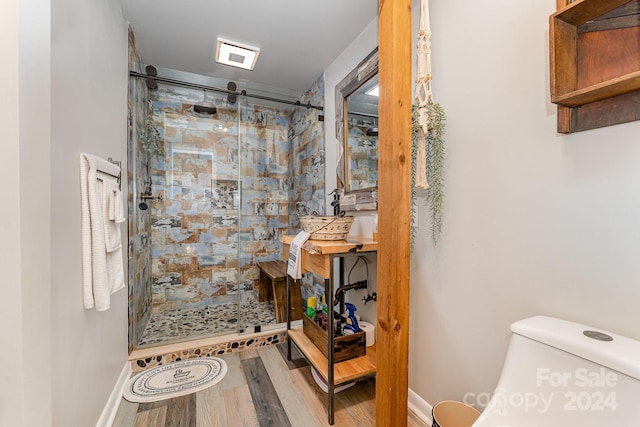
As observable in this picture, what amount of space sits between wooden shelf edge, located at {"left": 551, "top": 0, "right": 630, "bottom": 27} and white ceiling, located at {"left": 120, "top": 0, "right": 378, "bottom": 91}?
1251mm

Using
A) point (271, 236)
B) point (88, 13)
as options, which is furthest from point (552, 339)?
point (271, 236)

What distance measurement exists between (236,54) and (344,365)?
255 centimetres

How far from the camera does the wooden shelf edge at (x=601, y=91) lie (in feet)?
2.20

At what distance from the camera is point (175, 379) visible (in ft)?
6.00

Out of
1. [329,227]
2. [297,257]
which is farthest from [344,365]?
[329,227]

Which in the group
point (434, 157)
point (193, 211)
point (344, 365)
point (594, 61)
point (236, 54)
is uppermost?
point (236, 54)

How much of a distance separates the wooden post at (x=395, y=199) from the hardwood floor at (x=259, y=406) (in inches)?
18.2

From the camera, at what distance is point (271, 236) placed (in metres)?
3.37

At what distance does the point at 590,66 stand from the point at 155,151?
3312mm

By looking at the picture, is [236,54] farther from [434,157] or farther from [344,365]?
[344,365]

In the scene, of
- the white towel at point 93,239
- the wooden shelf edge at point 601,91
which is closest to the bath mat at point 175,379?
the white towel at point 93,239

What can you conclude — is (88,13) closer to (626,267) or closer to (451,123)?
(451,123)

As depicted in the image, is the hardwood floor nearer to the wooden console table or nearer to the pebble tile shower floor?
the wooden console table

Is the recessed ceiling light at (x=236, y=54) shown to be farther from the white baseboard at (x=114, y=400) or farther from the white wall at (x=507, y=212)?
the white baseboard at (x=114, y=400)
